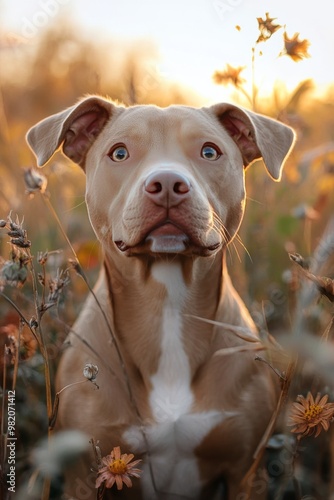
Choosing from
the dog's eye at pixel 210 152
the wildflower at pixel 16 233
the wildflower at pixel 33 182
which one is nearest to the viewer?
the wildflower at pixel 16 233

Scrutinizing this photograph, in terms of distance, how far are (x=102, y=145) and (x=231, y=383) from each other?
3.93 ft

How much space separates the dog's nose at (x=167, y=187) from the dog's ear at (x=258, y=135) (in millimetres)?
616

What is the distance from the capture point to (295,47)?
2715mm

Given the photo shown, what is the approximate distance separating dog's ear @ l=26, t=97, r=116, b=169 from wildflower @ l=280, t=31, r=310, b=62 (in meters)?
0.86

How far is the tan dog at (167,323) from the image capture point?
2812 millimetres

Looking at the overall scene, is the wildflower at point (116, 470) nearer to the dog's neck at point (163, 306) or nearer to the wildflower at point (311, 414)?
the wildflower at point (311, 414)

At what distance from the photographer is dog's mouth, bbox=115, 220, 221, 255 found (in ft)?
8.53

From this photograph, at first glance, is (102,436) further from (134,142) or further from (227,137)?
(227,137)

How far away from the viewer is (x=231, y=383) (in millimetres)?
2893

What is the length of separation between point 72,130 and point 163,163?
68cm

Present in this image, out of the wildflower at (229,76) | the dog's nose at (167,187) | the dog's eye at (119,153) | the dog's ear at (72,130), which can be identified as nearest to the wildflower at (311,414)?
the dog's nose at (167,187)

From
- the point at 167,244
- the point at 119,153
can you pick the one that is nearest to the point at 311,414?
the point at 167,244

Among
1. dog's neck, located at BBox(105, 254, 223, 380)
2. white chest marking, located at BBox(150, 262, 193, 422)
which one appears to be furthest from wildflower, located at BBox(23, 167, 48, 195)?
white chest marking, located at BBox(150, 262, 193, 422)

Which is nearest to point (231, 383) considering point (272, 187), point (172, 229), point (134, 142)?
point (172, 229)
